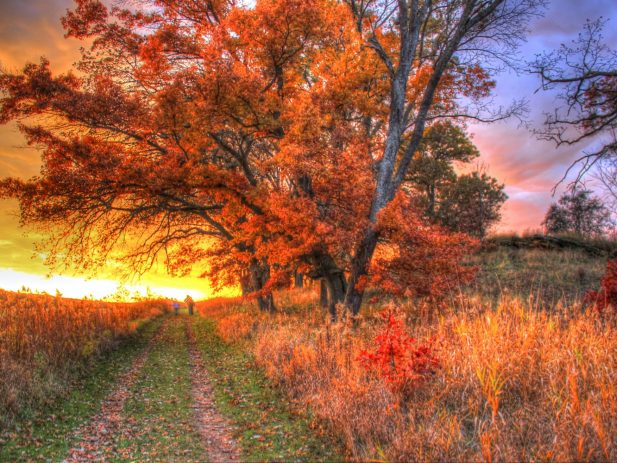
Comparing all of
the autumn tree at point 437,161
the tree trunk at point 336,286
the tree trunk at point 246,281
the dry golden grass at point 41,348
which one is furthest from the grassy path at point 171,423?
the autumn tree at point 437,161

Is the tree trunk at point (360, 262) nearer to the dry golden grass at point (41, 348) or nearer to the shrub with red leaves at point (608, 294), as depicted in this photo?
the shrub with red leaves at point (608, 294)

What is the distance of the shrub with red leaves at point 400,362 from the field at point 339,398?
0.02m

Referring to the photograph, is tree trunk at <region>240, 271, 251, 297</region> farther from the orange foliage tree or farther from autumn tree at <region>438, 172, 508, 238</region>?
autumn tree at <region>438, 172, 508, 238</region>

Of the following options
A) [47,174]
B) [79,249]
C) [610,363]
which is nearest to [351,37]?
[47,174]

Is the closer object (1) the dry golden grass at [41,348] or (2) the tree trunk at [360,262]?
(1) the dry golden grass at [41,348]

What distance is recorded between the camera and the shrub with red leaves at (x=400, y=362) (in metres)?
5.45

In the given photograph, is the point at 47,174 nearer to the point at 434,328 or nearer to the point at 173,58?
the point at 173,58

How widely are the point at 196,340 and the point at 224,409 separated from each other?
8641 mm

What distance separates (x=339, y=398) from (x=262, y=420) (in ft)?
4.89

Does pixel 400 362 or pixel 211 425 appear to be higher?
pixel 400 362

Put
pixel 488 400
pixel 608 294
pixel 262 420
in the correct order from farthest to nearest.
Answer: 1. pixel 608 294
2. pixel 262 420
3. pixel 488 400

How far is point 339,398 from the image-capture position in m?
5.57

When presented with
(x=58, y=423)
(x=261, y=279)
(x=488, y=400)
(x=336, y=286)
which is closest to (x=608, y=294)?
(x=488, y=400)

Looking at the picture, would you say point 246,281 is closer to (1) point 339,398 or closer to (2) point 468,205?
(2) point 468,205
